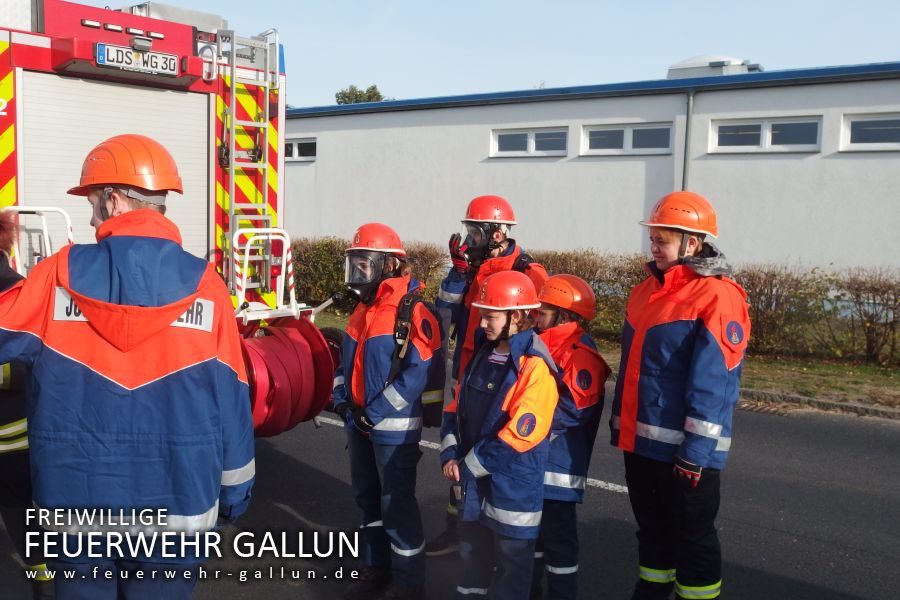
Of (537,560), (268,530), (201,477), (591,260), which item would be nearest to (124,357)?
(201,477)

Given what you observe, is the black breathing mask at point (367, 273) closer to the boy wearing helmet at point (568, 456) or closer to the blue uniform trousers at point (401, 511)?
the blue uniform trousers at point (401, 511)

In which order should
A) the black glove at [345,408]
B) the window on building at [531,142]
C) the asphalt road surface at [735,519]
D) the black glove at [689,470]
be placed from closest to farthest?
the black glove at [689,470] → the black glove at [345,408] → the asphalt road surface at [735,519] → the window on building at [531,142]

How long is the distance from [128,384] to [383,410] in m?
1.64

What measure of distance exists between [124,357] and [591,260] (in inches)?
398

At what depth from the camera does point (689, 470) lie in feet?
11.0

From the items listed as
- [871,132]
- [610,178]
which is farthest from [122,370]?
[610,178]

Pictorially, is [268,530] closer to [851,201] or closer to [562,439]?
[562,439]

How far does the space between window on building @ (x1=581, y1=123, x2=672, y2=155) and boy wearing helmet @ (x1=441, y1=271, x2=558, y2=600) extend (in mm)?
13565

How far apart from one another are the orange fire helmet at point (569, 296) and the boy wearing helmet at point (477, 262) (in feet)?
2.94

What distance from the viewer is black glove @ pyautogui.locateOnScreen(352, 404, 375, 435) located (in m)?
4.02

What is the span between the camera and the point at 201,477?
2.59 m

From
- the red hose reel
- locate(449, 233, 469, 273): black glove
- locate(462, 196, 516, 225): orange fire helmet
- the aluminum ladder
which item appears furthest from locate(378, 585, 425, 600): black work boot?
the aluminum ladder

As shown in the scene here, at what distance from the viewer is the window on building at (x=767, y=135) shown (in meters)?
14.9

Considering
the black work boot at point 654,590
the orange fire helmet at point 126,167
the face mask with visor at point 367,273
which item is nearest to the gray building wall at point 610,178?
the black work boot at point 654,590
